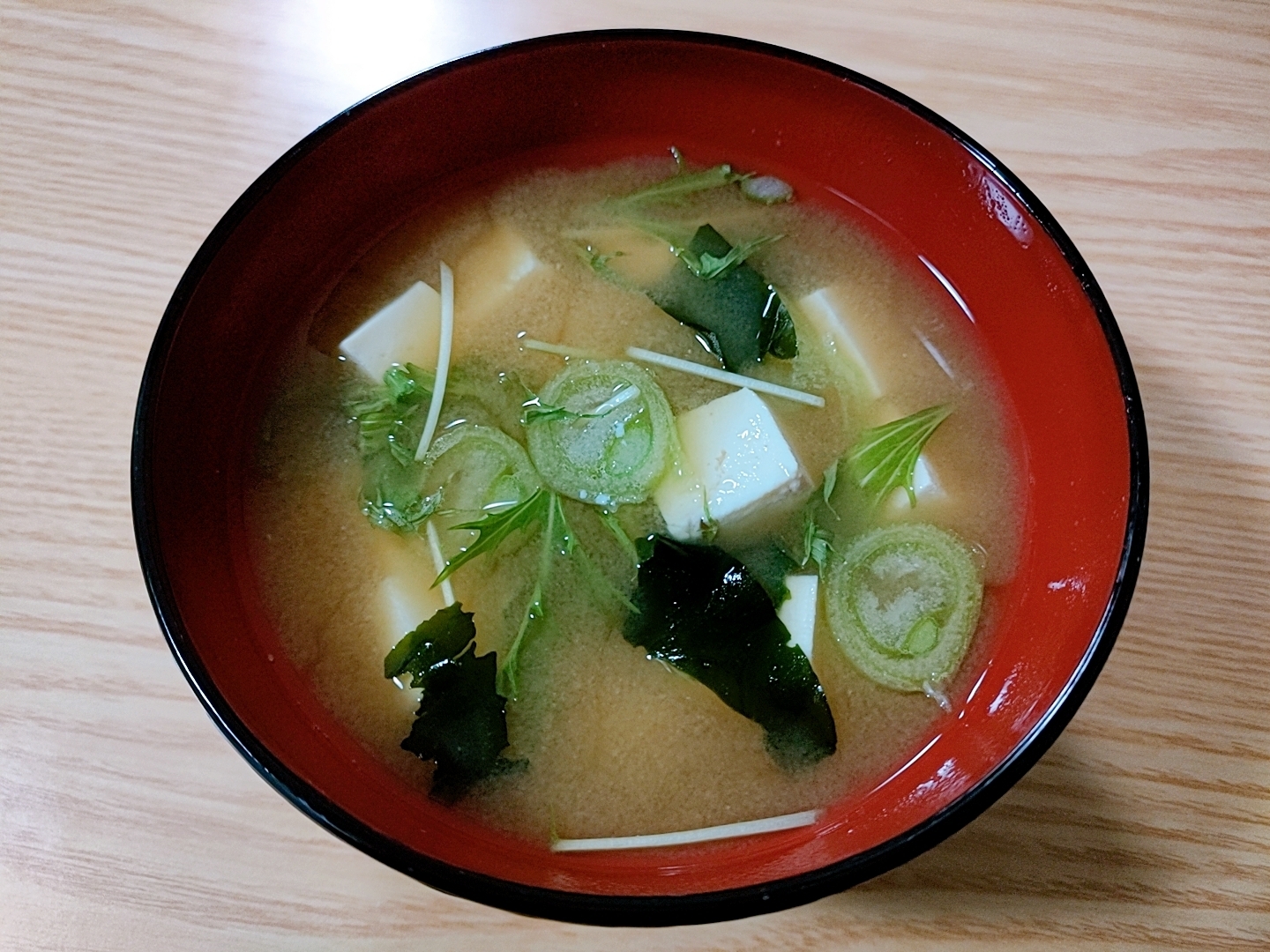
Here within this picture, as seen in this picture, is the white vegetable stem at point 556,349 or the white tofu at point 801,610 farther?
the white vegetable stem at point 556,349

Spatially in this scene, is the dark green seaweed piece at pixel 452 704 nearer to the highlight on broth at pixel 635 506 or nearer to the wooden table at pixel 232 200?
the highlight on broth at pixel 635 506

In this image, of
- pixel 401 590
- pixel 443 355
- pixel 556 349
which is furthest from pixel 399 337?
pixel 401 590

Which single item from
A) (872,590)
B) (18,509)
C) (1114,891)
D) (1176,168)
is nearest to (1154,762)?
(1114,891)

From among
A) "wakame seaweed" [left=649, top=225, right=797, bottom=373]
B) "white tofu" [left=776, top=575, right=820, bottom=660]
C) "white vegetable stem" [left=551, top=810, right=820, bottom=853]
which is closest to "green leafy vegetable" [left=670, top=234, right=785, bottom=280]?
"wakame seaweed" [left=649, top=225, right=797, bottom=373]

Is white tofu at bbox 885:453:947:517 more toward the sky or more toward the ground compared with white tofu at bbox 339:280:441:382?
more toward the ground

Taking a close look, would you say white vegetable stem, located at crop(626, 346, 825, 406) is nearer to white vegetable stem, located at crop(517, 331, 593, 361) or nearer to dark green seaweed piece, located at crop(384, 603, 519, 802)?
white vegetable stem, located at crop(517, 331, 593, 361)

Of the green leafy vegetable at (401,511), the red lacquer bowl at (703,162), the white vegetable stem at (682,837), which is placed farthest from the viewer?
the green leafy vegetable at (401,511)

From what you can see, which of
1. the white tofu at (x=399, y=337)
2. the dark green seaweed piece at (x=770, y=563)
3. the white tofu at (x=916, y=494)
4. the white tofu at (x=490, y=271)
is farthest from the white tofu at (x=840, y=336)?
the white tofu at (x=399, y=337)

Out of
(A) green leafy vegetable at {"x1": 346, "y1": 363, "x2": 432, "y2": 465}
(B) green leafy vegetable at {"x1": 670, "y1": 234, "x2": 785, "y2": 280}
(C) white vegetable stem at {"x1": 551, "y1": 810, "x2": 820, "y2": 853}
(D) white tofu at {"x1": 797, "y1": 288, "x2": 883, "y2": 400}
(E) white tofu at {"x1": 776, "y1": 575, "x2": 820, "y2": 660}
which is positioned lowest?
(C) white vegetable stem at {"x1": 551, "y1": 810, "x2": 820, "y2": 853}
